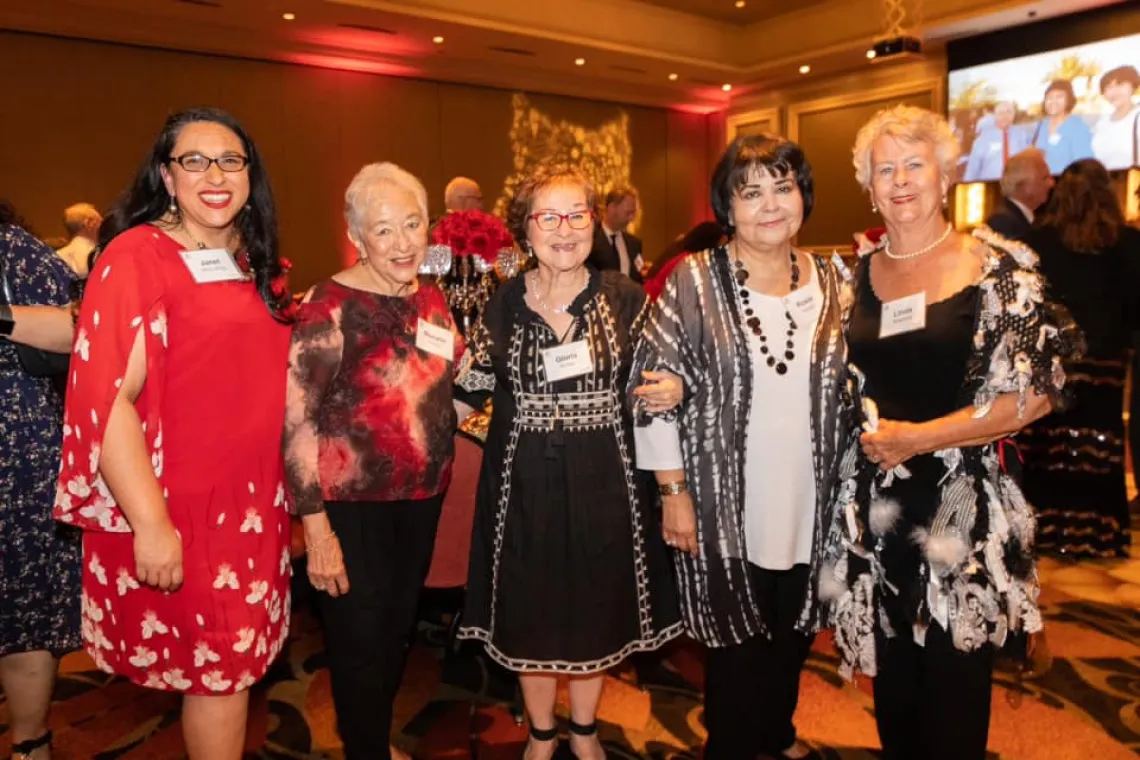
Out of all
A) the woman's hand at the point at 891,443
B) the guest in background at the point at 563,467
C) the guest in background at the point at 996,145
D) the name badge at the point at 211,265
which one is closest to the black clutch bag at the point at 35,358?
the name badge at the point at 211,265

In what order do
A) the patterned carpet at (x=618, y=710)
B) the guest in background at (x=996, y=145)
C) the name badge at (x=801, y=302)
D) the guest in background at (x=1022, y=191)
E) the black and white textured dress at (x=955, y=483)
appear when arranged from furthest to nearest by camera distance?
the guest in background at (x=996, y=145)
the guest in background at (x=1022, y=191)
the patterned carpet at (x=618, y=710)
the name badge at (x=801, y=302)
the black and white textured dress at (x=955, y=483)

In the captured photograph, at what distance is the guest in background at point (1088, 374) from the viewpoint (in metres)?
3.73

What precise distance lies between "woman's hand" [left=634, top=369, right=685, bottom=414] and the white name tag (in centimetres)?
52

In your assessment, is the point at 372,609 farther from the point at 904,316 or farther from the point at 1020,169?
the point at 1020,169

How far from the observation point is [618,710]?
270 cm

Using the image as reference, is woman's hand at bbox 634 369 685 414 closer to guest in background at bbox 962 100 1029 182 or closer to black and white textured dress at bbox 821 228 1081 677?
black and white textured dress at bbox 821 228 1081 677

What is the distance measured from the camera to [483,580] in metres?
2.20

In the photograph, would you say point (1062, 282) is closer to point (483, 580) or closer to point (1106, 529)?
point (1106, 529)

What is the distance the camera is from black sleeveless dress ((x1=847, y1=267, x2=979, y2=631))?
1.72 m

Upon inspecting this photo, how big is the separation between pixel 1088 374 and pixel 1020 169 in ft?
3.86

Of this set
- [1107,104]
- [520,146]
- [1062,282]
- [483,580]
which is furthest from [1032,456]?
[520,146]

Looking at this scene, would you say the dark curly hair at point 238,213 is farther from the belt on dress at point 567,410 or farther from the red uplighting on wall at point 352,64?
the red uplighting on wall at point 352,64

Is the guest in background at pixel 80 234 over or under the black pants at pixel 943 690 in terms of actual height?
over

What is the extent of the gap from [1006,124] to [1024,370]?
26.5 feet
